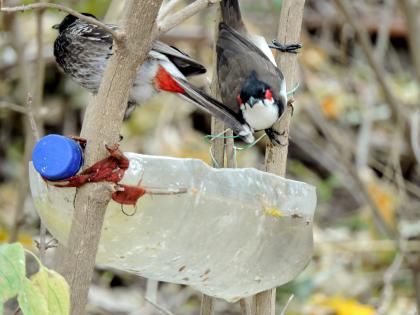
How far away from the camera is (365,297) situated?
13.8 feet

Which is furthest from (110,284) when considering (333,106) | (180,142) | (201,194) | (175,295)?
(201,194)

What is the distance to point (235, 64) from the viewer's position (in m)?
2.13

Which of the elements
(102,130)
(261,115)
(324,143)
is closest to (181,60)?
(261,115)

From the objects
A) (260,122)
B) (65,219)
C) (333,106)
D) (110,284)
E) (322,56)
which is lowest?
(110,284)

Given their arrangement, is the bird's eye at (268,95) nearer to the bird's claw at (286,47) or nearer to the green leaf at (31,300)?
the bird's claw at (286,47)

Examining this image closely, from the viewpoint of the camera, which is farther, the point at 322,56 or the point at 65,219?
the point at 322,56

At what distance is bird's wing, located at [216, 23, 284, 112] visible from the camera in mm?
2046

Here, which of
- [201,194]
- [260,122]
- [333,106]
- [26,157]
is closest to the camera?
[201,194]

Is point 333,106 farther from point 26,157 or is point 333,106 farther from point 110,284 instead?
point 26,157

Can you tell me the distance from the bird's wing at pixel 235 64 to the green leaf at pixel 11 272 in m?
0.86

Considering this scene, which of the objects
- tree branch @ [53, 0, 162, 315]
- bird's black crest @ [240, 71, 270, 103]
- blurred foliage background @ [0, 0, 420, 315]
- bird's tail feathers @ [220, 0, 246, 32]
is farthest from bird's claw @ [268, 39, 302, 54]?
blurred foliage background @ [0, 0, 420, 315]

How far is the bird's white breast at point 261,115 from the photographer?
1.89 metres

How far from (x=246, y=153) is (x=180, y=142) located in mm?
347

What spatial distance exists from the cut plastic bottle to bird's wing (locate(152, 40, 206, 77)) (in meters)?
0.53
